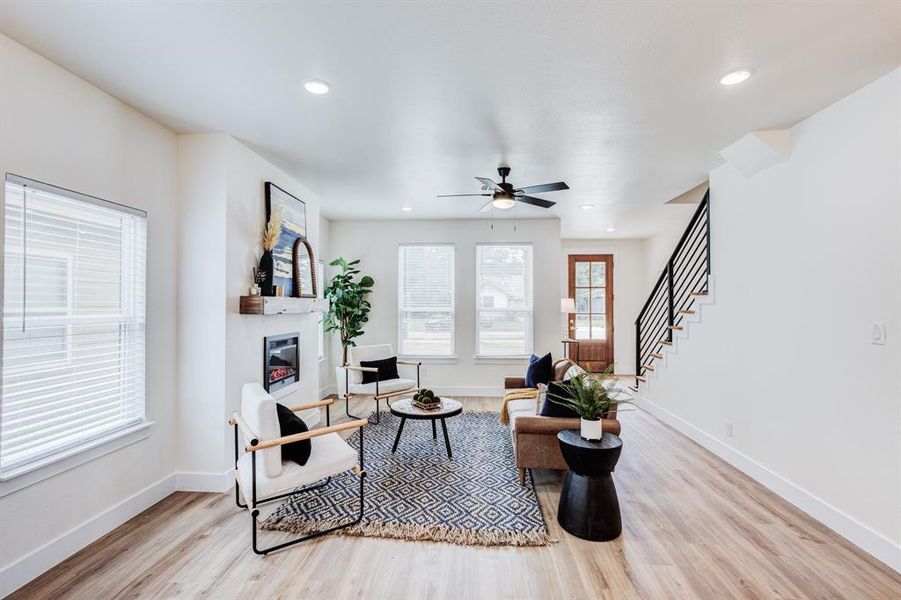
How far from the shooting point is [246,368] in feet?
11.2

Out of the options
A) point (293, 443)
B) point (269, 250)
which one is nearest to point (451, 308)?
point (269, 250)

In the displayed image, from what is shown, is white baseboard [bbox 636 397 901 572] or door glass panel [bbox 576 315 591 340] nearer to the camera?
white baseboard [bbox 636 397 901 572]

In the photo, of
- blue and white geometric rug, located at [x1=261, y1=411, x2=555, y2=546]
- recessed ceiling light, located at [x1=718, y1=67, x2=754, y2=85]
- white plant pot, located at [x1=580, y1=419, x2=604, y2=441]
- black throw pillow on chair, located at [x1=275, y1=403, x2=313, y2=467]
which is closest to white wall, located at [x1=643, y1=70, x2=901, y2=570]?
recessed ceiling light, located at [x1=718, y1=67, x2=754, y2=85]

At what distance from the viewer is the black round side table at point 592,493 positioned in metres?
2.49

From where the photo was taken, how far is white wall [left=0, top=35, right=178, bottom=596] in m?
2.06

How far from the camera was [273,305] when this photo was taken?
345 cm

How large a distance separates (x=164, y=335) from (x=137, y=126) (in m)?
1.51

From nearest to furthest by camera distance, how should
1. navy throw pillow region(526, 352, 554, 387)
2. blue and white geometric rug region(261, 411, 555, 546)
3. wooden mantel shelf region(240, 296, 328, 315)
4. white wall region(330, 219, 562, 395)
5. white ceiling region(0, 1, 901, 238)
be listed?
1. white ceiling region(0, 1, 901, 238)
2. blue and white geometric rug region(261, 411, 555, 546)
3. wooden mantel shelf region(240, 296, 328, 315)
4. navy throw pillow region(526, 352, 554, 387)
5. white wall region(330, 219, 562, 395)

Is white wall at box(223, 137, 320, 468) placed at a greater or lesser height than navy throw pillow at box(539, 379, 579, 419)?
greater

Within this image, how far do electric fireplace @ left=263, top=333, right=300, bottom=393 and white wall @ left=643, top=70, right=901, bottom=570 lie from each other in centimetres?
430

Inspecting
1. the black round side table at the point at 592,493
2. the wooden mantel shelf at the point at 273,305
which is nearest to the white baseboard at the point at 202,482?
the wooden mantel shelf at the point at 273,305

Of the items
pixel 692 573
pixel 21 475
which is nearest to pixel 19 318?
pixel 21 475

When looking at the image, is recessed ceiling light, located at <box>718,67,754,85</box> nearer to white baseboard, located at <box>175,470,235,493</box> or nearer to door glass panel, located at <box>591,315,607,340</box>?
white baseboard, located at <box>175,470,235,493</box>

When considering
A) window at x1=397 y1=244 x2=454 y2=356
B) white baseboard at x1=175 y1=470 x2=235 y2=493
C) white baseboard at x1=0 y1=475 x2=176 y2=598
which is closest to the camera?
white baseboard at x1=0 y1=475 x2=176 y2=598
